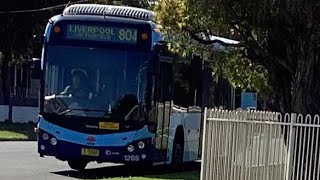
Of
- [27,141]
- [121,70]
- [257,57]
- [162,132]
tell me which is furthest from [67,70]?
[27,141]

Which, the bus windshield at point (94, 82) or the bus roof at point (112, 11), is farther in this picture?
the bus roof at point (112, 11)

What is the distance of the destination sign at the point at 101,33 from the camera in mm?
17281

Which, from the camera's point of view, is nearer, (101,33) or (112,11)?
(101,33)

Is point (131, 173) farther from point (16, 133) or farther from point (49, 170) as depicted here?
point (16, 133)

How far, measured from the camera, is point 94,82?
1717 cm

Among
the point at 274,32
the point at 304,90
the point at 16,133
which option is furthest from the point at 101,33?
the point at 16,133

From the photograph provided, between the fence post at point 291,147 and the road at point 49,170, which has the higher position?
the fence post at point 291,147

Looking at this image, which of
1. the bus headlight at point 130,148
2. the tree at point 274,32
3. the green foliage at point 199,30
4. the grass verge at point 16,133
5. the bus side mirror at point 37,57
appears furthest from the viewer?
the grass verge at point 16,133

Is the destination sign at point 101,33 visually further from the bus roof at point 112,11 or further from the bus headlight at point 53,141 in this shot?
the bus headlight at point 53,141

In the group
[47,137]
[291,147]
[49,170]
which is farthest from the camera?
[49,170]

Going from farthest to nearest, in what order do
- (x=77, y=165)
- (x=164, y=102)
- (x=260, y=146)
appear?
(x=77, y=165)
(x=164, y=102)
(x=260, y=146)

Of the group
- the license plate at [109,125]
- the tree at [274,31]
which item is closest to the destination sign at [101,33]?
the license plate at [109,125]

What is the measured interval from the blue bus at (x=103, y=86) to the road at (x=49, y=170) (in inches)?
26.7

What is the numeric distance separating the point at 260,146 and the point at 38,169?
8104mm
